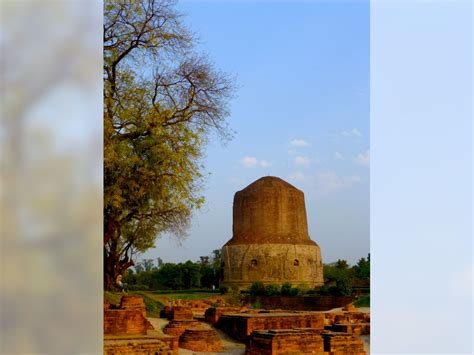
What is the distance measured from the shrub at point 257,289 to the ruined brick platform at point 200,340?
25.9 ft

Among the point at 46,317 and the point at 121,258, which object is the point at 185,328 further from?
the point at 46,317

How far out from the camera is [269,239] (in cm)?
1608

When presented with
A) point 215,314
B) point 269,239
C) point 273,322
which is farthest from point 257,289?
point 273,322

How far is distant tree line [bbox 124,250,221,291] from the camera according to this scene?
15.1 meters

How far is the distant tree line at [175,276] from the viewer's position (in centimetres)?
1509

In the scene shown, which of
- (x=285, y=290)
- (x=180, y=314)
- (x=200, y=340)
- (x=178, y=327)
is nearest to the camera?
(x=200, y=340)

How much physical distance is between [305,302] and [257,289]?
1.73m

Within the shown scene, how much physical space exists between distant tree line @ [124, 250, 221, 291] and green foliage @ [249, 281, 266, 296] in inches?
67.9

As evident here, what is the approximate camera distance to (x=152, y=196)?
7688mm

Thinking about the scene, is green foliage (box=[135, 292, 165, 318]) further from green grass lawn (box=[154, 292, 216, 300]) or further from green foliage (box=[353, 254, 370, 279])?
green foliage (box=[353, 254, 370, 279])

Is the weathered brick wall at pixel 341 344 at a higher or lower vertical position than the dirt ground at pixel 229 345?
higher

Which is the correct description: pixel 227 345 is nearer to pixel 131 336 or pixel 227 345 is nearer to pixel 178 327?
pixel 178 327

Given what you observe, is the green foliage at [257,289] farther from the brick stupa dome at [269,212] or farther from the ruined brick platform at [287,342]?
the ruined brick platform at [287,342]

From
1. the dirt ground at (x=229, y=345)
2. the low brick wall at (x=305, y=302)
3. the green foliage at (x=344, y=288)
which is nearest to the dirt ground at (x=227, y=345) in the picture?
the dirt ground at (x=229, y=345)
